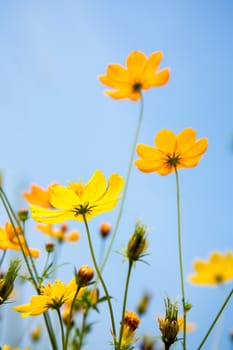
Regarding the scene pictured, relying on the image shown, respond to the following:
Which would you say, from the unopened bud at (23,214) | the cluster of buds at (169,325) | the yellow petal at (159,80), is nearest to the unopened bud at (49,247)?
the unopened bud at (23,214)

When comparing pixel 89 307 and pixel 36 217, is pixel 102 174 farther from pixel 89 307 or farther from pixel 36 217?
pixel 89 307

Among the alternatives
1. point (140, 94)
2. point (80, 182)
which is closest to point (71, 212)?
point (80, 182)

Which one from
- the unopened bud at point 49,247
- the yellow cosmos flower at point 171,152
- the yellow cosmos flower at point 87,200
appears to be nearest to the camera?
the yellow cosmos flower at point 87,200

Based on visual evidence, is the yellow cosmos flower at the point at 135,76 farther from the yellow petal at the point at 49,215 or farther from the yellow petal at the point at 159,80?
the yellow petal at the point at 49,215

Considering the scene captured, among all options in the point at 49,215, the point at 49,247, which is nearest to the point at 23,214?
the point at 49,247

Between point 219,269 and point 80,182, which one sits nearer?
point 80,182

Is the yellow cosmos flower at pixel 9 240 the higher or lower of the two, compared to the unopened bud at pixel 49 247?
lower

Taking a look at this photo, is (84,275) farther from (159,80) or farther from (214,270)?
(214,270)

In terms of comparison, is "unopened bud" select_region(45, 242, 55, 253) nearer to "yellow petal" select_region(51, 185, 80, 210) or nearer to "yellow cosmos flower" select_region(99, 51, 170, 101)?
"yellow petal" select_region(51, 185, 80, 210)
